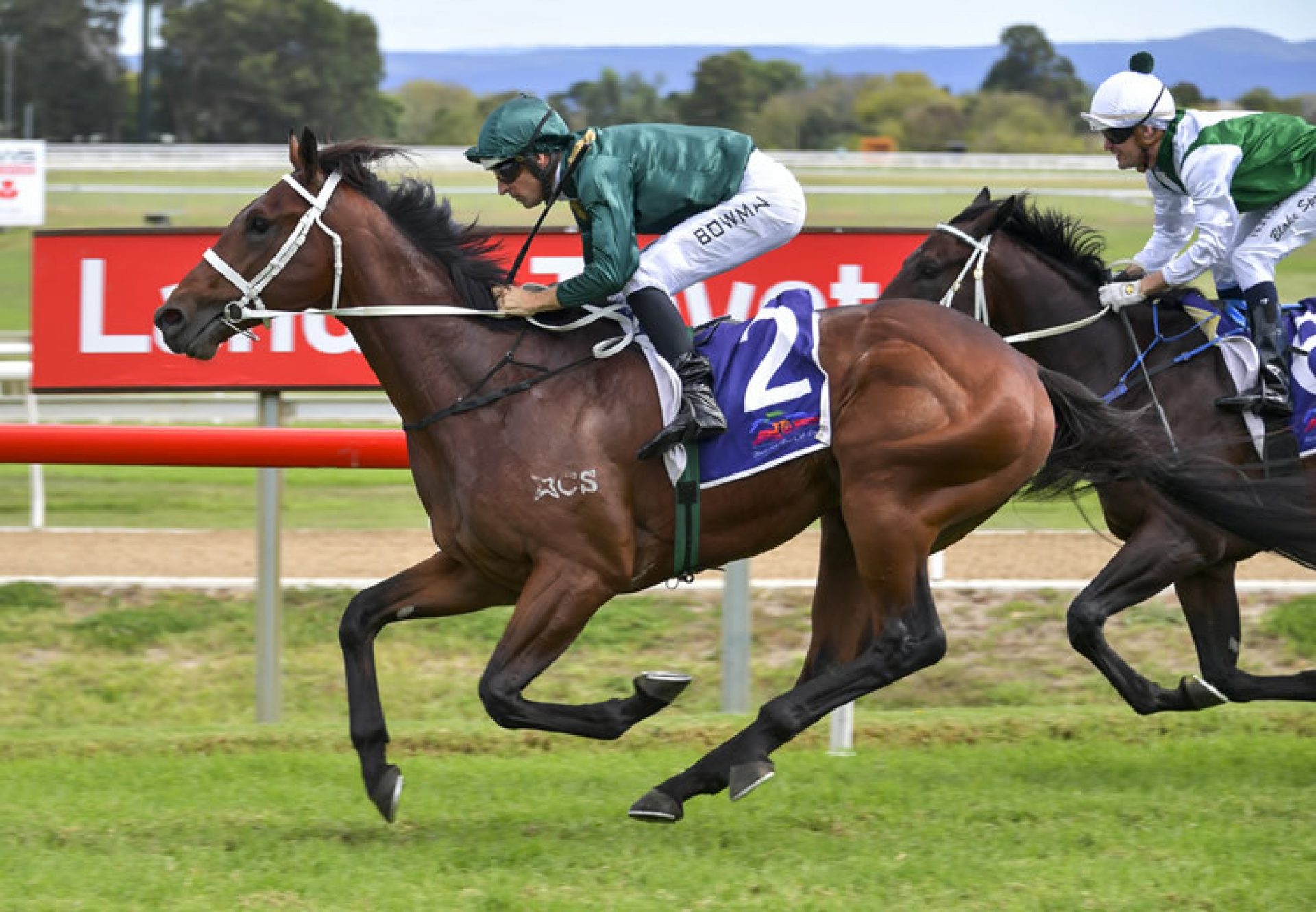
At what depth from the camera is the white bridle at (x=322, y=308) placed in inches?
174

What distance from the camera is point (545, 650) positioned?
4316 mm

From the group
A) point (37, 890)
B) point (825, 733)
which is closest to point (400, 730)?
point (825, 733)

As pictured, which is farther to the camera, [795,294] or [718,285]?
[718,285]

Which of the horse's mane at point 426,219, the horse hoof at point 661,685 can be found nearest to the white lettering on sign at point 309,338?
the horse's mane at point 426,219

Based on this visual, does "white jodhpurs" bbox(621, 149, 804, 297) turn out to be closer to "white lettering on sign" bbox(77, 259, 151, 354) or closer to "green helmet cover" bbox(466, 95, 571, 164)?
"green helmet cover" bbox(466, 95, 571, 164)

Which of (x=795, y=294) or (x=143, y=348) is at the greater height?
(x=795, y=294)

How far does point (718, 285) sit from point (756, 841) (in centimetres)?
259

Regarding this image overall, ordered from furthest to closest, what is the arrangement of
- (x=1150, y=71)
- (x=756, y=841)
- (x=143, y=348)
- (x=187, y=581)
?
(x=187, y=581) → (x=143, y=348) → (x=1150, y=71) → (x=756, y=841)

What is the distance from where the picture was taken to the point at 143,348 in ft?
20.1

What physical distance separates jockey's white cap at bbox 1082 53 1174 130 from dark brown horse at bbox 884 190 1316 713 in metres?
0.42

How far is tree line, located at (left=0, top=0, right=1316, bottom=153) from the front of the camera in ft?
172

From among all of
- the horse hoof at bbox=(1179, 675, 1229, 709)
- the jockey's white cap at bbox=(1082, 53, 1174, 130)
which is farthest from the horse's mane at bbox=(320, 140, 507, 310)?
the horse hoof at bbox=(1179, 675, 1229, 709)

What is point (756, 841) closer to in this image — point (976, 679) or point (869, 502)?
point (869, 502)

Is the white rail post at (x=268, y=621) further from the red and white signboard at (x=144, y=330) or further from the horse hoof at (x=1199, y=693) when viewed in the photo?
the horse hoof at (x=1199, y=693)
